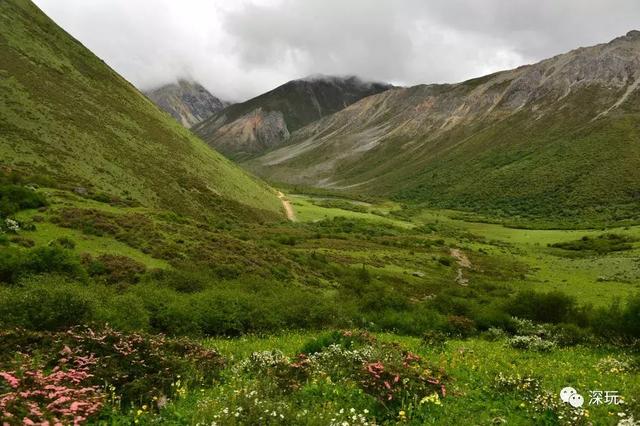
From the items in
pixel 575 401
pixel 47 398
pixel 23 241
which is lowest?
pixel 23 241

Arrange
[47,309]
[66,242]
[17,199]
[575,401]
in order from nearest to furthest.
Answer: [575,401] → [47,309] → [66,242] → [17,199]

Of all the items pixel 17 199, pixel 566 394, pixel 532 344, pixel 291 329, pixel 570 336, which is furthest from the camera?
pixel 17 199

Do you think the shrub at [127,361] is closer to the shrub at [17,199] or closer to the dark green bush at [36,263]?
the dark green bush at [36,263]

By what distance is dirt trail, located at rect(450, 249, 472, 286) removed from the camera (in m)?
66.7

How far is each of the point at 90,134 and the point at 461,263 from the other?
68309mm

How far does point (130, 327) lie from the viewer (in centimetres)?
2041

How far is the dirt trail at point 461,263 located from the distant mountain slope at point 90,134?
40700 millimetres

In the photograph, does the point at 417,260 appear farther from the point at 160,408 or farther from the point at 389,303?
the point at 160,408

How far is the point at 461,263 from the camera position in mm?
81812

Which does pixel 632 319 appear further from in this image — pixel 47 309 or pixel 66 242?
pixel 66 242

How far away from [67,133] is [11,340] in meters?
76.6

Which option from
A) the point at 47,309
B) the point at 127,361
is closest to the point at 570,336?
the point at 127,361

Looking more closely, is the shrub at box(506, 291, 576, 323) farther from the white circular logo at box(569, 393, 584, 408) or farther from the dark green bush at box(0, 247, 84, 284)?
the dark green bush at box(0, 247, 84, 284)

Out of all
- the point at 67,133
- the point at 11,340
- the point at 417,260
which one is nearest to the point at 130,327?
the point at 11,340
